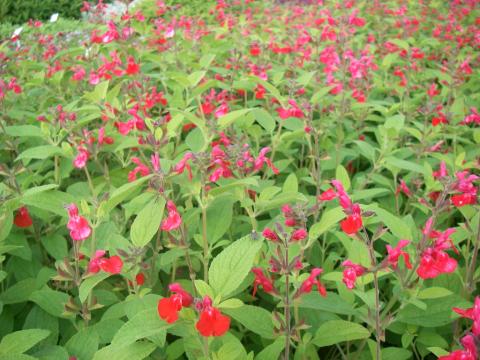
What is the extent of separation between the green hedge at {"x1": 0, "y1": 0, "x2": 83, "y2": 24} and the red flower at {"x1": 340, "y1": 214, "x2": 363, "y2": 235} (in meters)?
12.2

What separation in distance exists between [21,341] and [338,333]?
107cm

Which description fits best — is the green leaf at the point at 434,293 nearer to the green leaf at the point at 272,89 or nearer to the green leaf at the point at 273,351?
the green leaf at the point at 273,351

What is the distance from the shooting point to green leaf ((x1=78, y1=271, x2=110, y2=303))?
1.57 meters

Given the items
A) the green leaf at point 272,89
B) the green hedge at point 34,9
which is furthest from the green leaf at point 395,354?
the green hedge at point 34,9

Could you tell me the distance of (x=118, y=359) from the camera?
1.37 metres

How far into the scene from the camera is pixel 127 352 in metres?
1.39

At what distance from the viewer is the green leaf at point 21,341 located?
4.99 ft

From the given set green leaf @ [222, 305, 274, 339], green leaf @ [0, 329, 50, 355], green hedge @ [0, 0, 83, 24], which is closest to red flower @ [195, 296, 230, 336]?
green leaf @ [222, 305, 274, 339]

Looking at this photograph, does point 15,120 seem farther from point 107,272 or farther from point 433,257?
point 433,257

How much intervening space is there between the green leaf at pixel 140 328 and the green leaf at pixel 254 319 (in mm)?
378

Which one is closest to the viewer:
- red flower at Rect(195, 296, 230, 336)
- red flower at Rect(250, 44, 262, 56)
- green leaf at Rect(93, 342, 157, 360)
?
red flower at Rect(195, 296, 230, 336)

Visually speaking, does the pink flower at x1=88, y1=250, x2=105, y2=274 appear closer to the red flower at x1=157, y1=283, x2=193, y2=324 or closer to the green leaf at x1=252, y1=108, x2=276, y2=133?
the red flower at x1=157, y1=283, x2=193, y2=324

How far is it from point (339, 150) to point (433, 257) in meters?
1.52

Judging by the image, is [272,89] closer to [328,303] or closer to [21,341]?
[328,303]
